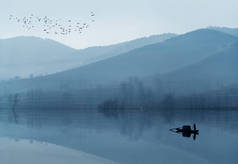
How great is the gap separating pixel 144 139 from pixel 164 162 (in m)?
15.7

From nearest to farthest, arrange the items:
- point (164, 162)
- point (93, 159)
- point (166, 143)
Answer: point (164, 162) < point (93, 159) < point (166, 143)

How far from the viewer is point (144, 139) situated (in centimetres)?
4344

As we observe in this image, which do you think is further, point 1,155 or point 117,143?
point 117,143

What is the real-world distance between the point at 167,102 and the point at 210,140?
157982mm

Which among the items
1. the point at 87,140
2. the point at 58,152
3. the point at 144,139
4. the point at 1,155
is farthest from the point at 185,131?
the point at 1,155

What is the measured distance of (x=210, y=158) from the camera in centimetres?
2917

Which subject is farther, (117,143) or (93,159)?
(117,143)

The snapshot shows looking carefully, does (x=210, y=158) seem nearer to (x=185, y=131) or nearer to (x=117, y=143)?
(x=117, y=143)

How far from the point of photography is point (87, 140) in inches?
1731

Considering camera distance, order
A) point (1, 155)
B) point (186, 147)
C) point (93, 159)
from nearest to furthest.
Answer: point (93, 159) → point (1, 155) → point (186, 147)

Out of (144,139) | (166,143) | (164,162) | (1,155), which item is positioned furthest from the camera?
(144,139)

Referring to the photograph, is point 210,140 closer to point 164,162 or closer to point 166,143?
point 166,143

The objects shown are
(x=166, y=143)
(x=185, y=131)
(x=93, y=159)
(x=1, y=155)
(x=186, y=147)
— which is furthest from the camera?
(x=185, y=131)

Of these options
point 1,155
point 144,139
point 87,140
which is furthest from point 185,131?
point 1,155
